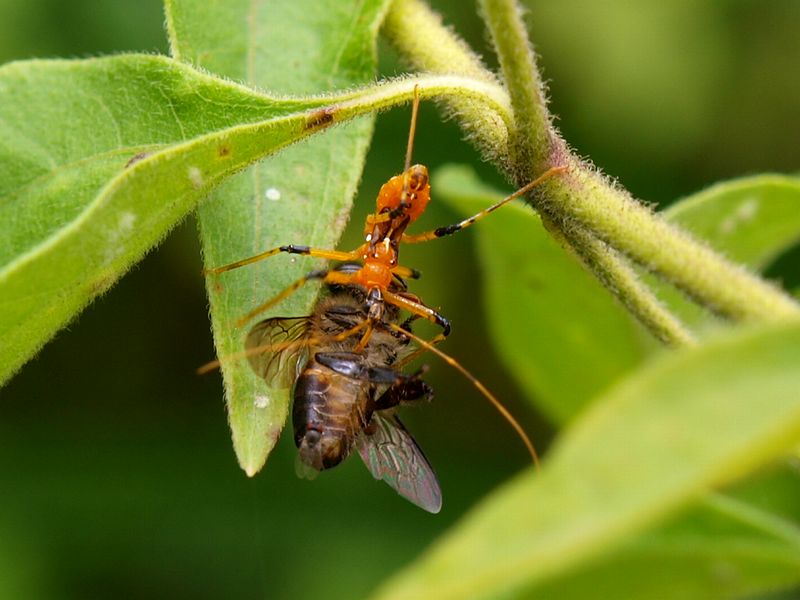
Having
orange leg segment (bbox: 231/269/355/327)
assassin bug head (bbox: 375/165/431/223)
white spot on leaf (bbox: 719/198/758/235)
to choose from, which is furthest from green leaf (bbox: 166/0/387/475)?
white spot on leaf (bbox: 719/198/758/235)

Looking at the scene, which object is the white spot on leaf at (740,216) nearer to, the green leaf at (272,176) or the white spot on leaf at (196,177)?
the green leaf at (272,176)

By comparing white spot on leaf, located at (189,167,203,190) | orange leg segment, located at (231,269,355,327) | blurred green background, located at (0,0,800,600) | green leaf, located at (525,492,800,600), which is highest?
white spot on leaf, located at (189,167,203,190)

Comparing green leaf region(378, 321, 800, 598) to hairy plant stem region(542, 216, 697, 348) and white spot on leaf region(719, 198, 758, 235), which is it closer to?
hairy plant stem region(542, 216, 697, 348)

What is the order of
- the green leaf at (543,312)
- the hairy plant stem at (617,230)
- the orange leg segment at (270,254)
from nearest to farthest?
1. the hairy plant stem at (617,230)
2. the orange leg segment at (270,254)
3. the green leaf at (543,312)

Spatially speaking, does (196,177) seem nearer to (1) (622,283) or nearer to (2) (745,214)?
(1) (622,283)

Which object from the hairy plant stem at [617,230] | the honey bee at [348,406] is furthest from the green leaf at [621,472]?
the honey bee at [348,406]
